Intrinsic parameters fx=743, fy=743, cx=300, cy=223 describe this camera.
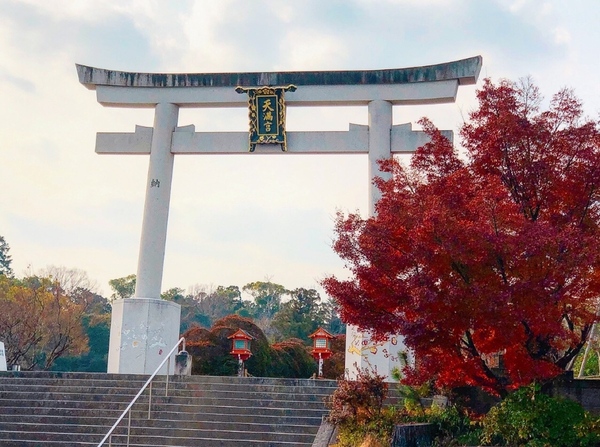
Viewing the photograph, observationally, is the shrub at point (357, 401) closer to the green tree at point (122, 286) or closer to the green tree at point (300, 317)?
the green tree at point (300, 317)

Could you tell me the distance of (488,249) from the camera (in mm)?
9555

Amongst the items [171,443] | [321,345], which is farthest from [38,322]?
[171,443]

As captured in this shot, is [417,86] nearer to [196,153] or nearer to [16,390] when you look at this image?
[196,153]

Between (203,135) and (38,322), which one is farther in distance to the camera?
(38,322)

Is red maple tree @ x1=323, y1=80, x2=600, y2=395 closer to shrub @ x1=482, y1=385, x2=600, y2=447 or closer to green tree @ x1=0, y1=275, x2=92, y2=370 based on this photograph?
shrub @ x1=482, y1=385, x2=600, y2=447

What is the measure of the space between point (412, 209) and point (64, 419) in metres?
7.37

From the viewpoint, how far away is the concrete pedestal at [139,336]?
17047mm

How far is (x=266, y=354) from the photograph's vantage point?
25.6 metres

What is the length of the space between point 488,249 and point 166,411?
6604 mm

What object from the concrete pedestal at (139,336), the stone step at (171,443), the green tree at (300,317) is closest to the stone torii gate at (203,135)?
the concrete pedestal at (139,336)

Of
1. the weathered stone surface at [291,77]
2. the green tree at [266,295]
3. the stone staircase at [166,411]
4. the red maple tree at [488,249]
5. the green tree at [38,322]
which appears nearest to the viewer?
the red maple tree at [488,249]

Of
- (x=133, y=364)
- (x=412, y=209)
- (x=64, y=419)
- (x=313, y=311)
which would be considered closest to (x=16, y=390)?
(x=64, y=419)

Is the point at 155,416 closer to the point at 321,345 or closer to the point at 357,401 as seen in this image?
the point at 357,401

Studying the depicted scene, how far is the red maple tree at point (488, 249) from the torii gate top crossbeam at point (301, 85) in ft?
19.3
